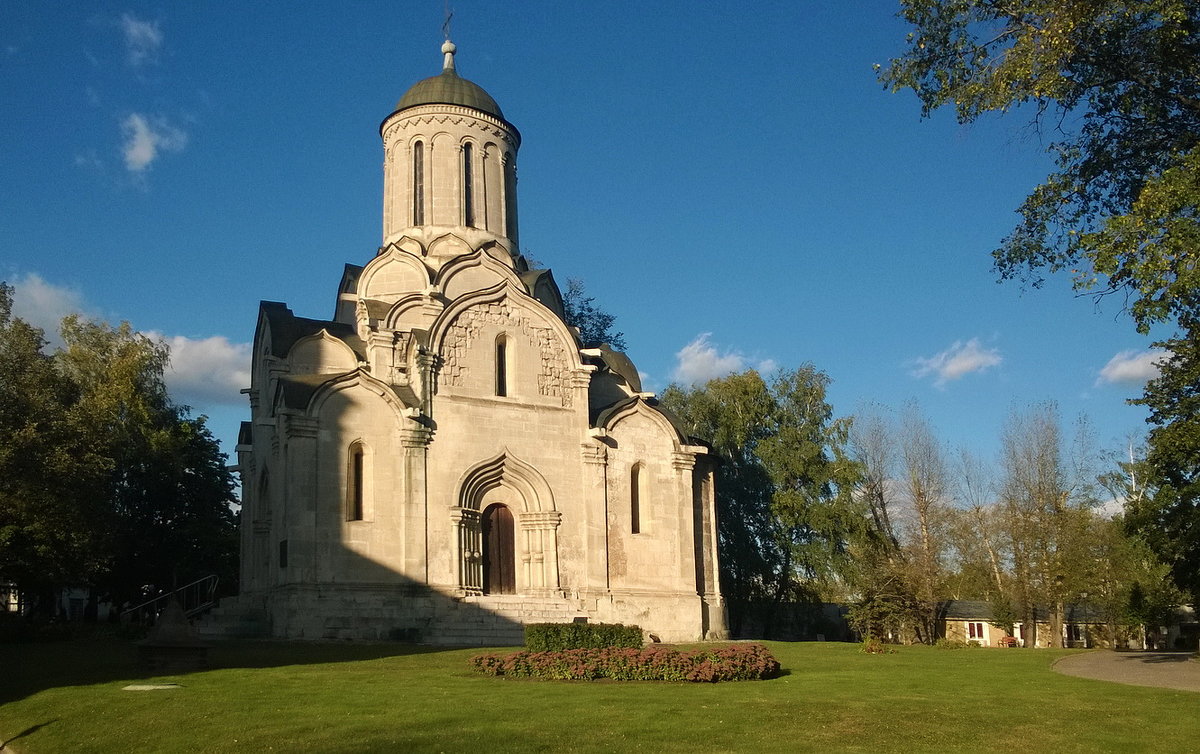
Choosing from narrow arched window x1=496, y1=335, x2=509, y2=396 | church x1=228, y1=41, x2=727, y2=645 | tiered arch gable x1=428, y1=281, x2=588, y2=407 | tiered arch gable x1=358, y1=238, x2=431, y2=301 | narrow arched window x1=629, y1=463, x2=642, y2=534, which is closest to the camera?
church x1=228, y1=41, x2=727, y2=645

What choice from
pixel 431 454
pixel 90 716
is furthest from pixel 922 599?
pixel 90 716

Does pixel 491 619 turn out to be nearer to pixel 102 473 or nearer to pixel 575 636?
pixel 575 636

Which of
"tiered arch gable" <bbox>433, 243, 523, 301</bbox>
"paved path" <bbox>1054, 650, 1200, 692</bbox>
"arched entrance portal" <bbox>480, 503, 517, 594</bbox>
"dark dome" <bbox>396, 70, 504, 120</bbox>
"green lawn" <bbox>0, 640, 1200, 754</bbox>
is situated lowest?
"paved path" <bbox>1054, 650, 1200, 692</bbox>

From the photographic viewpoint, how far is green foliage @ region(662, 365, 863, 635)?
38688mm

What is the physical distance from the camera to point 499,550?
1123 inches

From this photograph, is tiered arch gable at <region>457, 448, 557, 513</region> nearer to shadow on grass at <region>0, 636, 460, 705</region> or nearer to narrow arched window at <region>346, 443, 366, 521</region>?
narrow arched window at <region>346, 443, 366, 521</region>

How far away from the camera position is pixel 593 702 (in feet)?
43.4

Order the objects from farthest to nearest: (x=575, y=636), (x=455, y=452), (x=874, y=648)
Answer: (x=455, y=452) < (x=874, y=648) < (x=575, y=636)

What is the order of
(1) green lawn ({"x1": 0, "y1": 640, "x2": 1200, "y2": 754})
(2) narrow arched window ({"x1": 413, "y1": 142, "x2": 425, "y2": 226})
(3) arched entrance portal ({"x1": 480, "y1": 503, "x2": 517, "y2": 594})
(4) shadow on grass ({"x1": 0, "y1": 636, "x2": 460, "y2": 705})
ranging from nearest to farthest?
(1) green lawn ({"x1": 0, "y1": 640, "x2": 1200, "y2": 754})
(4) shadow on grass ({"x1": 0, "y1": 636, "x2": 460, "y2": 705})
(3) arched entrance portal ({"x1": 480, "y1": 503, "x2": 517, "y2": 594})
(2) narrow arched window ({"x1": 413, "y1": 142, "x2": 425, "y2": 226})

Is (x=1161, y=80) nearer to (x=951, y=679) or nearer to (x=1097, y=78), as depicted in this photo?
(x=1097, y=78)

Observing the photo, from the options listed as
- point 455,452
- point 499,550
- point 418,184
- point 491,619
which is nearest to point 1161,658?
point 491,619

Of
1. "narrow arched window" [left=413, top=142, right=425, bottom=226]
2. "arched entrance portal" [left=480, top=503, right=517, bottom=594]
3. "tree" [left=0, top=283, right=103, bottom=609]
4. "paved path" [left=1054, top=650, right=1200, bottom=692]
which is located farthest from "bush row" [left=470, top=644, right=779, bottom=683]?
"narrow arched window" [left=413, top=142, right=425, bottom=226]

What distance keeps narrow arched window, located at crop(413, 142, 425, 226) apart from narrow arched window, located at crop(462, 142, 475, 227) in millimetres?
1269

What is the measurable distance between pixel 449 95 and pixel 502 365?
9834 mm
